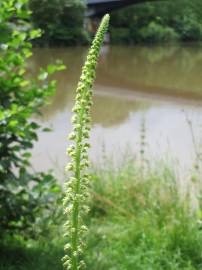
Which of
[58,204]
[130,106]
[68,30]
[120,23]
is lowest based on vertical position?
[120,23]

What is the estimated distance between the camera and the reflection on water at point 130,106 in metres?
6.40

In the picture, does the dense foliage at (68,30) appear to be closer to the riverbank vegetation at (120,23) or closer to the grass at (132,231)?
the riverbank vegetation at (120,23)

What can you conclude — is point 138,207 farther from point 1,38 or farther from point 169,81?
point 169,81

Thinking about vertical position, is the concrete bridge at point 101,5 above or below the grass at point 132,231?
below

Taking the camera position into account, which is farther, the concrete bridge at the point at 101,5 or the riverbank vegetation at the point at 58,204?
the concrete bridge at the point at 101,5

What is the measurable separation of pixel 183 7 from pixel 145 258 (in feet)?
5.80

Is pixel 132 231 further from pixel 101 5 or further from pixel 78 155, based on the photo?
pixel 101 5

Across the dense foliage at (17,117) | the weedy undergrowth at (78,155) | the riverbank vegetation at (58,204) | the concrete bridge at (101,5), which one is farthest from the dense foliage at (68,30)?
the weedy undergrowth at (78,155)

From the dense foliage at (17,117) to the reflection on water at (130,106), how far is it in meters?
1.54

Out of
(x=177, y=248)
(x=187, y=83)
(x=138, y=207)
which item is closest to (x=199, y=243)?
(x=177, y=248)

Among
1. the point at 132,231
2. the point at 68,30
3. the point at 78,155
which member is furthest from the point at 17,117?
the point at 68,30

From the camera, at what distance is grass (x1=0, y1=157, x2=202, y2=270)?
326cm

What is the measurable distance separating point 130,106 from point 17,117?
28.1 ft

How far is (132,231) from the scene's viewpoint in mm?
3699
